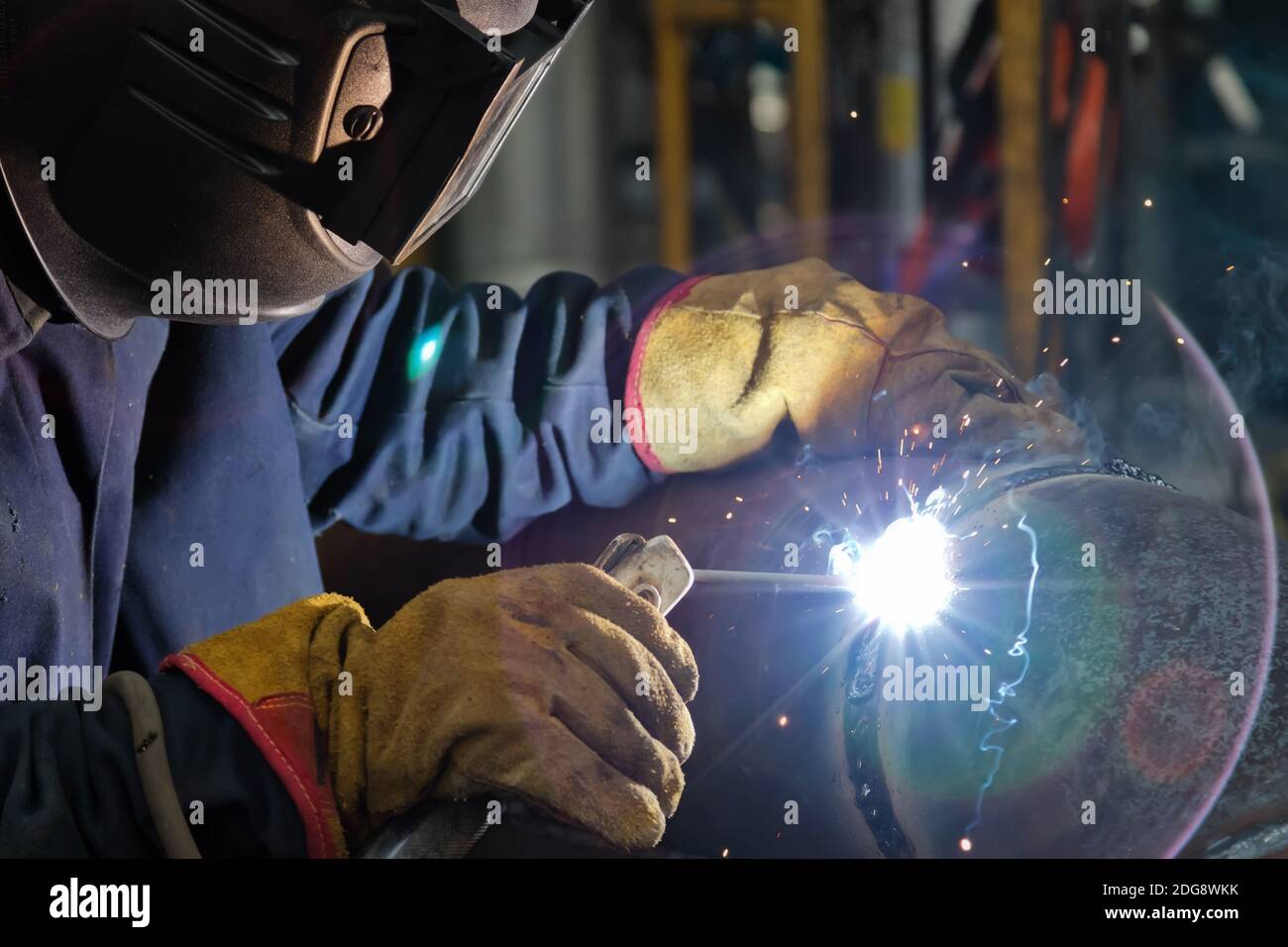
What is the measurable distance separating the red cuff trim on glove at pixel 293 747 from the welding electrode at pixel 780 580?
1.04 ft

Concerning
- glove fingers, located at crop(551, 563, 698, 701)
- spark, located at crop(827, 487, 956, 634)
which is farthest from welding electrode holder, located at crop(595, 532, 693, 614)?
spark, located at crop(827, 487, 956, 634)

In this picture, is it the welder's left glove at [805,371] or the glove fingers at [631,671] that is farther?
the welder's left glove at [805,371]

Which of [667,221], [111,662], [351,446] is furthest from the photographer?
[667,221]

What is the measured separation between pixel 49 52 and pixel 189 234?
5.7 inches

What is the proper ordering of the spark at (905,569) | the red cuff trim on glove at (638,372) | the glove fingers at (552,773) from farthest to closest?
the red cuff trim on glove at (638,372) → the spark at (905,569) → the glove fingers at (552,773)

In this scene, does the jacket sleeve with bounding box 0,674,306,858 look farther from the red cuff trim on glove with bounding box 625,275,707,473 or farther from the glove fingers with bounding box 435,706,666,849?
the red cuff trim on glove with bounding box 625,275,707,473

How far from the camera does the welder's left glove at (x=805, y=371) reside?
1104 millimetres

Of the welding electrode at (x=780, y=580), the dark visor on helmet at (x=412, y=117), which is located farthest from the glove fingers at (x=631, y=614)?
the dark visor on helmet at (x=412, y=117)

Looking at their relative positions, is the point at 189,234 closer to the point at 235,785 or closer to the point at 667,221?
the point at 235,785

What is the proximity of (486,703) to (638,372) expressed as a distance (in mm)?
537

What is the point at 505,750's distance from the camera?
0.82 meters

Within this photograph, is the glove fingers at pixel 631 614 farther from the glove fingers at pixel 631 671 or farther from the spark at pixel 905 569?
the spark at pixel 905 569

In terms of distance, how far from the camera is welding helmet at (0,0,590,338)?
34.3 inches
